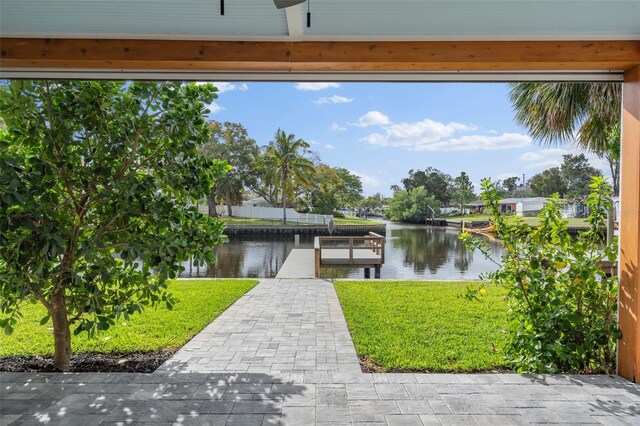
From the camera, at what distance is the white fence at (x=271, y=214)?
28500mm

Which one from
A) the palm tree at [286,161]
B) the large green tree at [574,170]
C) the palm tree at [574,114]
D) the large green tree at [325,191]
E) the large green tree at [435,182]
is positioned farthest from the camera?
the large green tree at [435,182]

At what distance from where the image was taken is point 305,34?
2621mm

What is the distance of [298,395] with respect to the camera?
269 cm

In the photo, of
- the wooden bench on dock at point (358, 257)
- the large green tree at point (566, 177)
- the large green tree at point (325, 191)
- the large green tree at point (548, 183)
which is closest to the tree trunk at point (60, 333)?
the wooden bench on dock at point (358, 257)

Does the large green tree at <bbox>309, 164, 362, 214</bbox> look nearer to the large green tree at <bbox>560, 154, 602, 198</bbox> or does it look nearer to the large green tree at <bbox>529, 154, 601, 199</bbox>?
the large green tree at <bbox>529, 154, 601, 199</bbox>

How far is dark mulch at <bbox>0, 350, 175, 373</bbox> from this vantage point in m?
3.17

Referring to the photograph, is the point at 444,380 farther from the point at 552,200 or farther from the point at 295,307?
the point at 295,307

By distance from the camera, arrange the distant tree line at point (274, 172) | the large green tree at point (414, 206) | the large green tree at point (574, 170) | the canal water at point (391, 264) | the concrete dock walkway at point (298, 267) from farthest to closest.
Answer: the large green tree at point (574, 170), the large green tree at point (414, 206), the distant tree line at point (274, 172), the canal water at point (391, 264), the concrete dock walkway at point (298, 267)

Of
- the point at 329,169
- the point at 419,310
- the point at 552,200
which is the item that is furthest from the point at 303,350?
the point at 329,169

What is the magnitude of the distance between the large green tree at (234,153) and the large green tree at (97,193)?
2560 centimetres

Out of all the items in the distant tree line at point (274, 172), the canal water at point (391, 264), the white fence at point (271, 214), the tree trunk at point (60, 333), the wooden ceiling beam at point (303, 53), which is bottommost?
the canal water at point (391, 264)

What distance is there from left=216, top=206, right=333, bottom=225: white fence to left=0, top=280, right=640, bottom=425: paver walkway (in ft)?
80.9

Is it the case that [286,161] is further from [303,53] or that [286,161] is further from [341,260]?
[303,53]

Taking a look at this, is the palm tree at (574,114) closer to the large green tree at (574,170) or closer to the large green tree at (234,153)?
the large green tree at (234,153)
